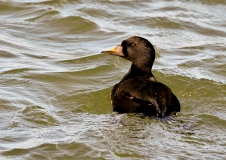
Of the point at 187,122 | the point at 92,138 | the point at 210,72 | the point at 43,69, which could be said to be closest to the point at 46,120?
the point at 92,138

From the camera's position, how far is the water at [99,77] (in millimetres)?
7801

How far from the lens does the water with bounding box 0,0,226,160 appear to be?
7.80 m

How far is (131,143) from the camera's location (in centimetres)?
774

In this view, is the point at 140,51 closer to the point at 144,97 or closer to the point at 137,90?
the point at 137,90

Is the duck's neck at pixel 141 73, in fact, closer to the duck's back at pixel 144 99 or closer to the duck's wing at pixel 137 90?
the duck's wing at pixel 137 90

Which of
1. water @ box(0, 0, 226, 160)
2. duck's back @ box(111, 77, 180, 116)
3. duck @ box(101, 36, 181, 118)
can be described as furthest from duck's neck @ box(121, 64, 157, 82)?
duck's back @ box(111, 77, 180, 116)

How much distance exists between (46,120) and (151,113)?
1356mm

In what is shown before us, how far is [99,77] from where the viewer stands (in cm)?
1083

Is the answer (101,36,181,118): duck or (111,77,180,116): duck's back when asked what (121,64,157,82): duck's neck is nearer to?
(101,36,181,118): duck

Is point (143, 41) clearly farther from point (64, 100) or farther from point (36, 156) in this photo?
point (36, 156)

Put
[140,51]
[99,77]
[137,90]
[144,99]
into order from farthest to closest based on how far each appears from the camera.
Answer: [99,77], [140,51], [137,90], [144,99]

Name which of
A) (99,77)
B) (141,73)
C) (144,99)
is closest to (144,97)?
(144,99)

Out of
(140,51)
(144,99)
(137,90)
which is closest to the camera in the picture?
(144,99)

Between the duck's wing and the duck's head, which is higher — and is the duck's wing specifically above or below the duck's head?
below
